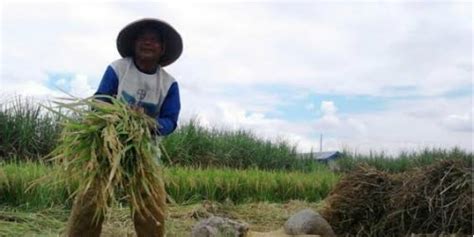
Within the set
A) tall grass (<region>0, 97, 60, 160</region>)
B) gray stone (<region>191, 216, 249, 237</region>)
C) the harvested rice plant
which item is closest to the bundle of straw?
the harvested rice plant

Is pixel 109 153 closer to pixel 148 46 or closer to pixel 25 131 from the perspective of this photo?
pixel 148 46

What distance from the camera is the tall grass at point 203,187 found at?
22.7 ft

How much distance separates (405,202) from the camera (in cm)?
588

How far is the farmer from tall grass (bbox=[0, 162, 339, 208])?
1.73 metres

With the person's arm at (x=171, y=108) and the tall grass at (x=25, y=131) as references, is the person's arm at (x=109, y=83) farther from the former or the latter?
the tall grass at (x=25, y=131)

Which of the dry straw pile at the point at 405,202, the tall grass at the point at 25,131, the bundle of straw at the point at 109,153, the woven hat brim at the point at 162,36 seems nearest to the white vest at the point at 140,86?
the woven hat brim at the point at 162,36

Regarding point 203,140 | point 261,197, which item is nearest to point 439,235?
point 261,197

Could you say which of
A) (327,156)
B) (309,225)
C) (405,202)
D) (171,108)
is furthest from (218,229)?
(327,156)

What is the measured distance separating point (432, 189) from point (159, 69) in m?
2.90

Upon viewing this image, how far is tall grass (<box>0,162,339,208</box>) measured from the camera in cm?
692

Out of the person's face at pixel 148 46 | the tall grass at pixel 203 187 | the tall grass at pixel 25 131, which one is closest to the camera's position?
the person's face at pixel 148 46

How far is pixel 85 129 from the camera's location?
11.2 feet

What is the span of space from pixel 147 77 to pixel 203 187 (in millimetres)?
4935

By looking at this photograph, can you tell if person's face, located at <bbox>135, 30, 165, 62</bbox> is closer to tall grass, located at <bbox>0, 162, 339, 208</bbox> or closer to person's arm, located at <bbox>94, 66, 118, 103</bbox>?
person's arm, located at <bbox>94, 66, 118, 103</bbox>
